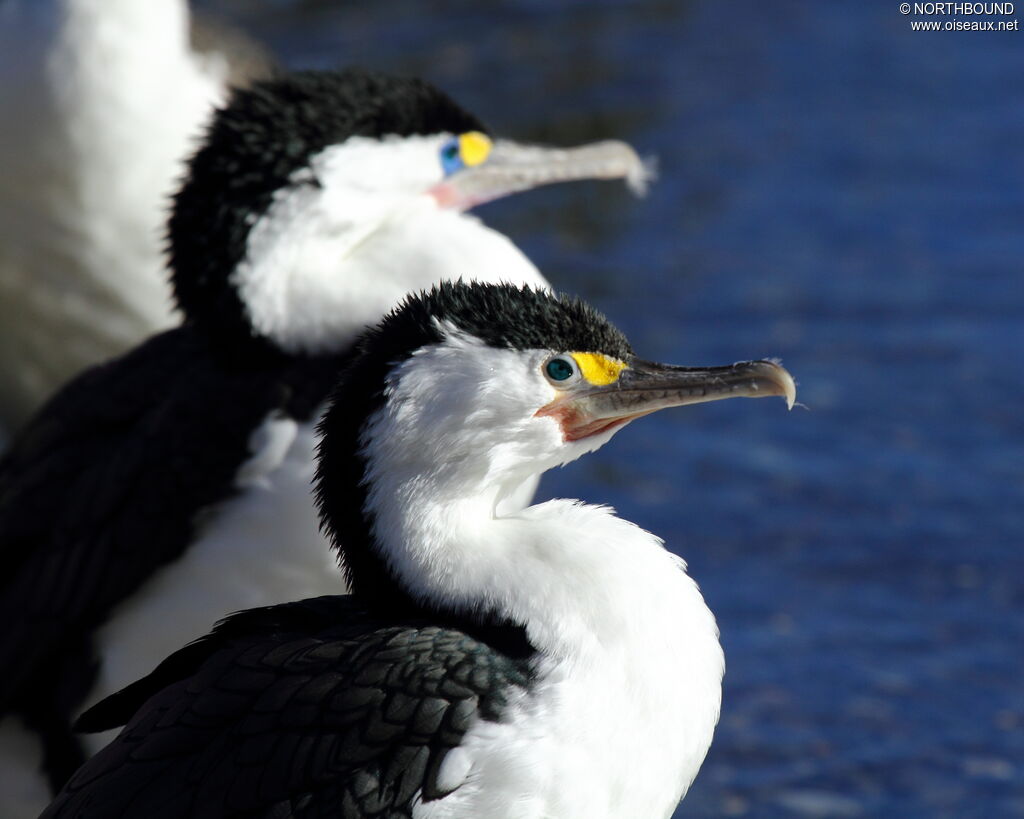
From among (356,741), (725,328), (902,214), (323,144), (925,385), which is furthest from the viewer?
(902,214)

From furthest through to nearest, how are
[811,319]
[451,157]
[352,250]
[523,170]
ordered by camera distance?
[811,319], [523,170], [451,157], [352,250]

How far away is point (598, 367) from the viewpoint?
12.5 ft

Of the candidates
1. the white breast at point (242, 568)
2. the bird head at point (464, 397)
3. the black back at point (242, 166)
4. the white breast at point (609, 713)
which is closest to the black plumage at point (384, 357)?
the bird head at point (464, 397)

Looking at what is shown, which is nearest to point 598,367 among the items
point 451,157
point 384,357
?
point 384,357

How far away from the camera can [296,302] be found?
482 centimetres

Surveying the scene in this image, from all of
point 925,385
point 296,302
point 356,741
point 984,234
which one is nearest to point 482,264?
point 296,302

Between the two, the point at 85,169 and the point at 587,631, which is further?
the point at 85,169

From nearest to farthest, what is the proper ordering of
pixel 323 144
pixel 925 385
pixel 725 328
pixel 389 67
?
pixel 323 144, pixel 925 385, pixel 725 328, pixel 389 67

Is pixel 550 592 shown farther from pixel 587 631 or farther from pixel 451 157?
pixel 451 157

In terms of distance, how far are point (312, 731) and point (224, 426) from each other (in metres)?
1.48

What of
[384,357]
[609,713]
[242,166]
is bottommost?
[609,713]

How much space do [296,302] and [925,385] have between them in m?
3.72

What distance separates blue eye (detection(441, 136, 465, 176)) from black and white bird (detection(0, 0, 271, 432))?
1.47 metres

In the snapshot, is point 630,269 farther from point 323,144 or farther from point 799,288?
point 323,144
